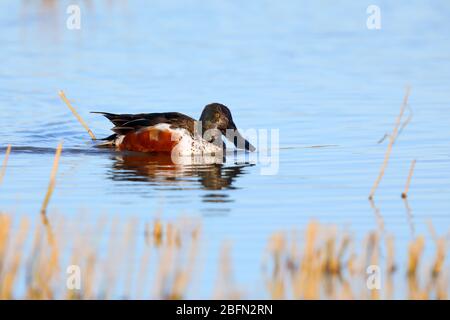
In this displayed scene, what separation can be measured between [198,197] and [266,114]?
14.0ft

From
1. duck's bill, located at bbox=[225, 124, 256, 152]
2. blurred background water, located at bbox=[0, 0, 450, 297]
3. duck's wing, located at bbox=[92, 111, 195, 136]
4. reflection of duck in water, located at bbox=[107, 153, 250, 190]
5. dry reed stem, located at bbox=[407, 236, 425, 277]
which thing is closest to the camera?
dry reed stem, located at bbox=[407, 236, 425, 277]

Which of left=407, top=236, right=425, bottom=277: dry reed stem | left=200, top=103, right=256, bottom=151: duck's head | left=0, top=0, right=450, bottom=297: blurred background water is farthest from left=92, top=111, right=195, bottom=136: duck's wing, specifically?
left=407, top=236, right=425, bottom=277: dry reed stem

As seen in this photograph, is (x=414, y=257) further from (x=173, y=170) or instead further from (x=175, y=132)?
(x=175, y=132)

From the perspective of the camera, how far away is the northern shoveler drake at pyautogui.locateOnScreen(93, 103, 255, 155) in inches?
416

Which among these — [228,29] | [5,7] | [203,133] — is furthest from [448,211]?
[5,7]

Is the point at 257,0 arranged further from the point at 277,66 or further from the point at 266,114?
the point at 266,114

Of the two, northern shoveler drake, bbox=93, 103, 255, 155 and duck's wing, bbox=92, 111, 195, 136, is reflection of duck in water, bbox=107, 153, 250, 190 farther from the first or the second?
duck's wing, bbox=92, 111, 195, 136

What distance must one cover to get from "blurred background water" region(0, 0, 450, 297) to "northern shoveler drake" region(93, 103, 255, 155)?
0.35 meters

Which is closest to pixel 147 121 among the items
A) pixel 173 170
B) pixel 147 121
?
pixel 147 121

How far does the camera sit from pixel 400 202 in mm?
7758

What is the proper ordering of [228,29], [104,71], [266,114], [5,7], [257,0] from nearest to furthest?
[266,114], [104,71], [228,29], [5,7], [257,0]

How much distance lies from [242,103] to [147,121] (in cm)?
257

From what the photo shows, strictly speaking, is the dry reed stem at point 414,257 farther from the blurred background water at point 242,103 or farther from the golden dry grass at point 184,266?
the blurred background water at point 242,103

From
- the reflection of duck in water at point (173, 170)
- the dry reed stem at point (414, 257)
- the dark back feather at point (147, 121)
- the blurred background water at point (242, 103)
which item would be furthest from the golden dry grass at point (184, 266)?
the dark back feather at point (147, 121)
